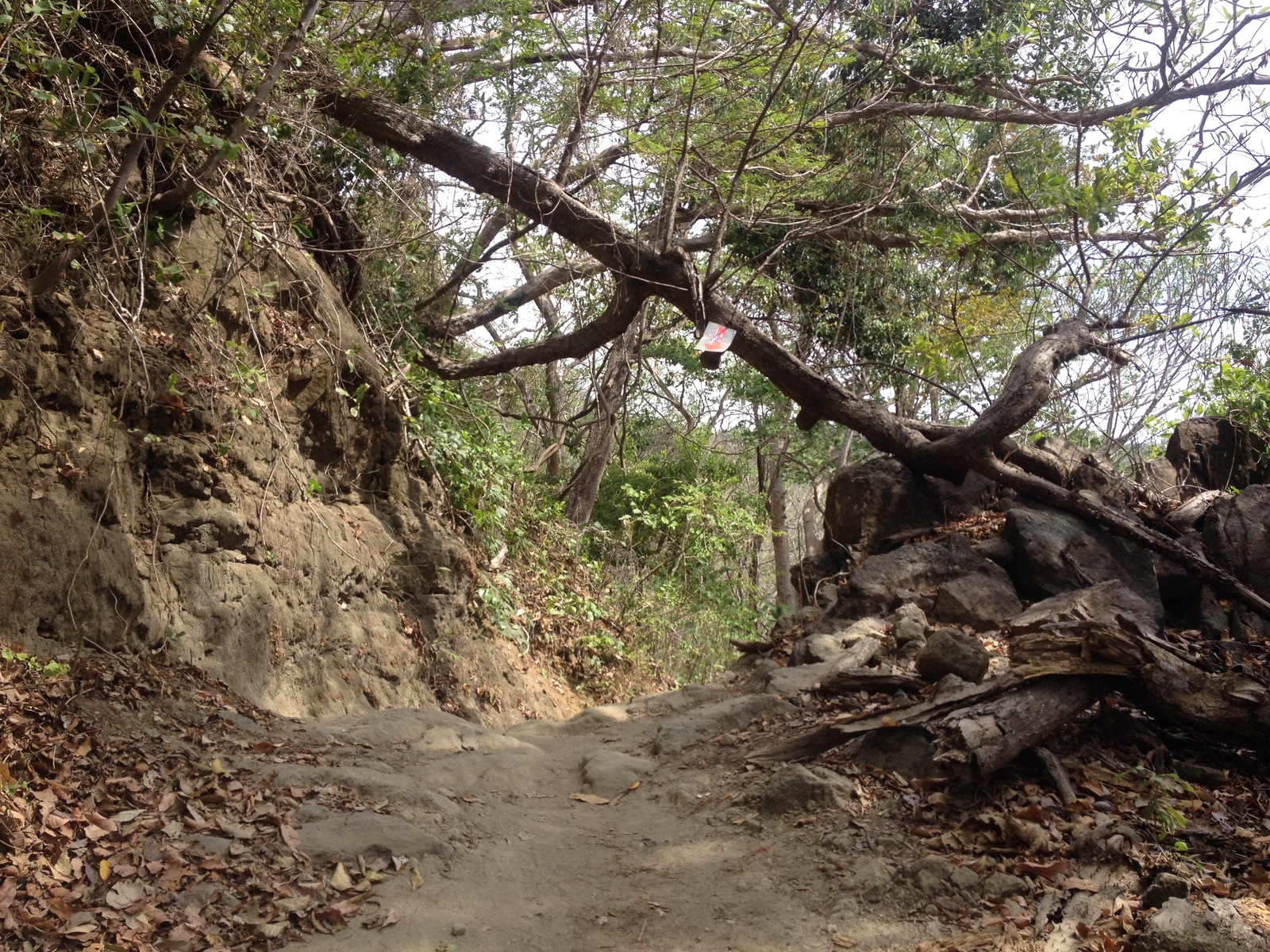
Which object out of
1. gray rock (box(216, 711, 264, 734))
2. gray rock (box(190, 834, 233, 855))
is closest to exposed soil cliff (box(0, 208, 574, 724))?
gray rock (box(216, 711, 264, 734))

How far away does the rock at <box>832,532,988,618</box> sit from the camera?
797 centimetres

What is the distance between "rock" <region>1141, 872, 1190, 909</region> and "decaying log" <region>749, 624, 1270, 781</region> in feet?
2.96

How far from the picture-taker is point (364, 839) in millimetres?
3834

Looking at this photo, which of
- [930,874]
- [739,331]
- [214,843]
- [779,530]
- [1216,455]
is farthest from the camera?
[779,530]

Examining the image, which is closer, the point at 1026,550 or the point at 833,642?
the point at 833,642

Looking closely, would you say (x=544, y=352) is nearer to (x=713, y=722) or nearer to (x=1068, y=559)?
(x=713, y=722)

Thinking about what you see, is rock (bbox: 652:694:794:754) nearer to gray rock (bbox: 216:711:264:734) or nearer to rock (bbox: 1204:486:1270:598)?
gray rock (bbox: 216:711:264:734)

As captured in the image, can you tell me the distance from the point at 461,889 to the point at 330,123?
274 inches

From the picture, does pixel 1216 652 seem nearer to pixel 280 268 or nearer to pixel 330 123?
pixel 280 268

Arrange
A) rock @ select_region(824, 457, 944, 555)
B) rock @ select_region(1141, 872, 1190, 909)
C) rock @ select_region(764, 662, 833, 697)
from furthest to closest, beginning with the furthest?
rock @ select_region(824, 457, 944, 555), rock @ select_region(764, 662, 833, 697), rock @ select_region(1141, 872, 1190, 909)

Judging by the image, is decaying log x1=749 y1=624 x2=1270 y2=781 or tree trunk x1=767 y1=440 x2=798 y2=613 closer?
decaying log x1=749 y1=624 x2=1270 y2=781

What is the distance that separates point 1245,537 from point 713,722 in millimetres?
4799

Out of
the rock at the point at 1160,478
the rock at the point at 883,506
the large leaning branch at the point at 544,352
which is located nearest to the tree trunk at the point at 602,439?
the large leaning branch at the point at 544,352

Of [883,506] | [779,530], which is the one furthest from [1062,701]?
[779,530]
